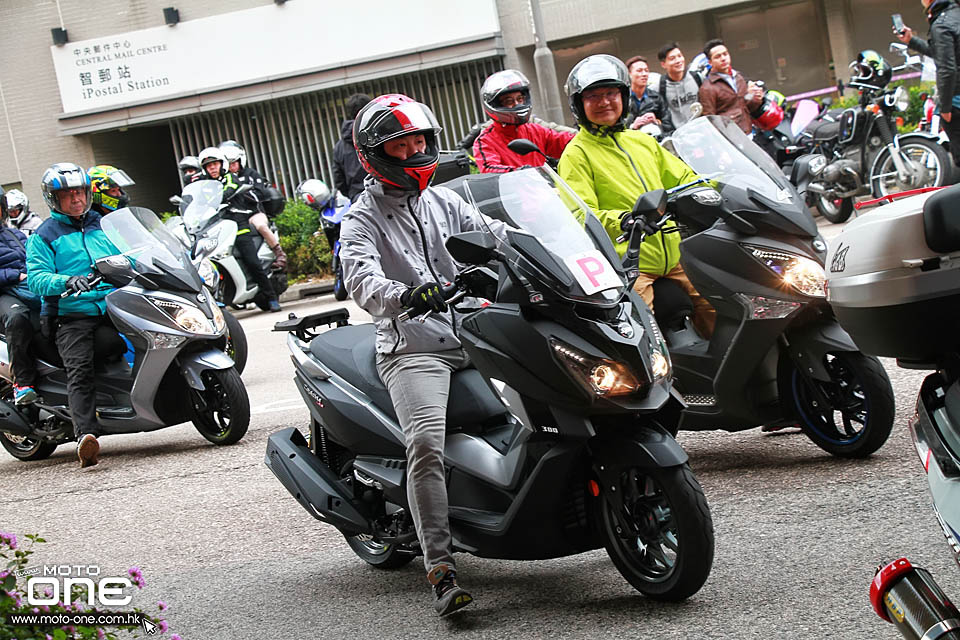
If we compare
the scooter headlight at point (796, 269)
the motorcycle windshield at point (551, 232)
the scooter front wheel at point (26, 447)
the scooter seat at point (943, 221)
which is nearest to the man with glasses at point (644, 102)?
the scooter front wheel at point (26, 447)

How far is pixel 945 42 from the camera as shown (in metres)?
10.3

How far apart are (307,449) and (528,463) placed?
138 cm

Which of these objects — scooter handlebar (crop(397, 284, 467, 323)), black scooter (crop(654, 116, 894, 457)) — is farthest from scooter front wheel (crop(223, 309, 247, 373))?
scooter handlebar (crop(397, 284, 467, 323))

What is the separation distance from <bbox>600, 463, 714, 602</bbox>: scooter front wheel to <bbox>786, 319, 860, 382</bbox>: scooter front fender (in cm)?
147

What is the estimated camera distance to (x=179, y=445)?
890 centimetres

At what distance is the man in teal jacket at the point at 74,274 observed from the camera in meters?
8.32

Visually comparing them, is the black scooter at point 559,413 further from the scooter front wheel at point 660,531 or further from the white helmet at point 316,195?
the white helmet at point 316,195

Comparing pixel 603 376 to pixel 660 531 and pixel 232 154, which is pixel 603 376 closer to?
pixel 660 531

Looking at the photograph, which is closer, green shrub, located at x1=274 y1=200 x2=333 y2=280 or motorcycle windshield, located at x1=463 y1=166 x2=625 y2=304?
motorcycle windshield, located at x1=463 y1=166 x2=625 y2=304

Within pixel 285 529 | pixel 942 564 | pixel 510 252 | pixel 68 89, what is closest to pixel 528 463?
pixel 510 252

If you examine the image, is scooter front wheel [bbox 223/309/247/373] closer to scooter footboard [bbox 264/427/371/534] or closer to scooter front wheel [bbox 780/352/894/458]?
scooter footboard [bbox 264/427/371/534]

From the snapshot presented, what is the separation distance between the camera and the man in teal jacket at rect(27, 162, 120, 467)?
328 inches

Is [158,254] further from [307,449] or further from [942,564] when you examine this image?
[942,564]

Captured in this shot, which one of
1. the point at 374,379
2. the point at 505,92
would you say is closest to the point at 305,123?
the point at 505,92
